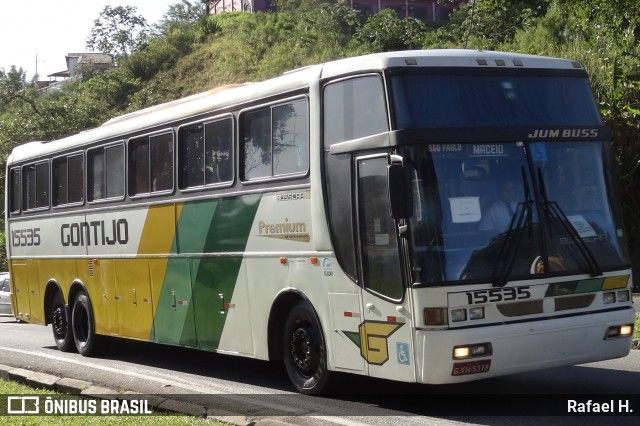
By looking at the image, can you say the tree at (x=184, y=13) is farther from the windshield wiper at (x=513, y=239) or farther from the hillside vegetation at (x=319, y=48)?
the windshield wiper at (x=513, y=239)

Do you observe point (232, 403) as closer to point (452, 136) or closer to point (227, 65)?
point (452, 136)

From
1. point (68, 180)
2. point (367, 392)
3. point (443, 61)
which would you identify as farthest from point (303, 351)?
point (68, 180)

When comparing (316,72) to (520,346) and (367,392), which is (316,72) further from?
(520,346)

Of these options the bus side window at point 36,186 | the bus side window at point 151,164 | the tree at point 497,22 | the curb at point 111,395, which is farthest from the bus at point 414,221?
the tree at point 497,22

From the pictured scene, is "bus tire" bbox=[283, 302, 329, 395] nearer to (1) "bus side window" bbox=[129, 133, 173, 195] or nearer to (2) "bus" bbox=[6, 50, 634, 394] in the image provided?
(2) "bus" bbox=[6, 50, 634, 394]

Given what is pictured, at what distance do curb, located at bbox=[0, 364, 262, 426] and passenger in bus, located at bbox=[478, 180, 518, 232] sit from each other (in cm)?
250

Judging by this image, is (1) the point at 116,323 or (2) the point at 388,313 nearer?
(2) the point at 388,313

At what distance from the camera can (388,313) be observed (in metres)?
9.49

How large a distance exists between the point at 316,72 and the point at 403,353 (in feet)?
10.4

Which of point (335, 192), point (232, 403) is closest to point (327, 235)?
point (335, 192)

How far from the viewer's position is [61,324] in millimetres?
18031

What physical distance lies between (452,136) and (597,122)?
70.7 inches

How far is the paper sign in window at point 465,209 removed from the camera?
927 cm

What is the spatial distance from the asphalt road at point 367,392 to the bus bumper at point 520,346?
1.52ft
